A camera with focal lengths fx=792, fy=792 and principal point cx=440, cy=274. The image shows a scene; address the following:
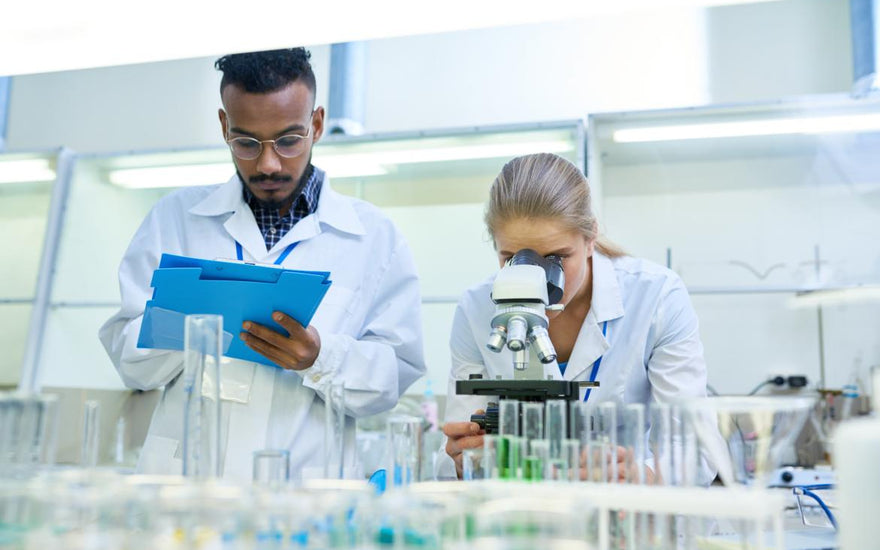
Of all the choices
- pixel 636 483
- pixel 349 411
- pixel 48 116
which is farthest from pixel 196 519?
pixel 48 116

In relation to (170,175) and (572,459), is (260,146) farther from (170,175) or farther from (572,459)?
(170,175)

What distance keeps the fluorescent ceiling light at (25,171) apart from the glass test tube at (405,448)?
3.92 m

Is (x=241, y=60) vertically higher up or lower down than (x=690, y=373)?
higher up

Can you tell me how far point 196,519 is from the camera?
682 mm

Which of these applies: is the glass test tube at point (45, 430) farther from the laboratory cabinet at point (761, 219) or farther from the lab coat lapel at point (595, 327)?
the laboratory cabinet at point (761, 219)

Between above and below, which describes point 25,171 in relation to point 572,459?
above

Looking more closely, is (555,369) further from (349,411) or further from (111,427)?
(111,427)

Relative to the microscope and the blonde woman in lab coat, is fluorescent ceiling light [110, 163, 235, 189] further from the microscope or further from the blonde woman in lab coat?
the microscope

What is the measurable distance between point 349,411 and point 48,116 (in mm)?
3921

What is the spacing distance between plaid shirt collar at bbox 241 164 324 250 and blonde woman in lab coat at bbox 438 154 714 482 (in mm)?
483

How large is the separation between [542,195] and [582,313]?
11.2 inches

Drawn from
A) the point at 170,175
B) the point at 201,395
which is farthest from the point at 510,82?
the point at 201,395

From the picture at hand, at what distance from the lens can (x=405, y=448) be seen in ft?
3.13

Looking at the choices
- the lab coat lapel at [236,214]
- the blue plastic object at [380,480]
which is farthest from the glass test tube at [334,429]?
the lab coat lapel at [236,214]
